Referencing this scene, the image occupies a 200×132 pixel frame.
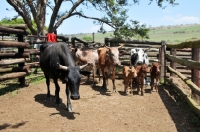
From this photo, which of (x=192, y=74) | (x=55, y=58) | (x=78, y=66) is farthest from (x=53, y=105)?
(x=192, y=74)

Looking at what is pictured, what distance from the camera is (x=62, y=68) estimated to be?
19.9 feet

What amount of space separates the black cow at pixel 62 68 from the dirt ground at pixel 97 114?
565 millimetres

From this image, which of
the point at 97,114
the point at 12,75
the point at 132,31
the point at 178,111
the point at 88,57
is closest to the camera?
the point at 97,114

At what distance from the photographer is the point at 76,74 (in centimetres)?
591

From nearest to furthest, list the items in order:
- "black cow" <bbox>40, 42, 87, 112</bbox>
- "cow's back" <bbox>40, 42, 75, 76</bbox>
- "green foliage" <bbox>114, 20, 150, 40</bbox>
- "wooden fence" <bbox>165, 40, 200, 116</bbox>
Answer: "wooden fence" <bbox>165, 40, 200, 116</bbox>
"black cow" <bbox>40, 42, 87, 112</bbox>
"cow's back" <bbox>40, 42, 75, 76</bbox>
"green foliage" <bbox>114, 20, 150, 40</bbox>

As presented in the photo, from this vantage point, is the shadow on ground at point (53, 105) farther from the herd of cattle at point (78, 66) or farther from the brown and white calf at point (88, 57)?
the brown and white calf at point (88, 57)

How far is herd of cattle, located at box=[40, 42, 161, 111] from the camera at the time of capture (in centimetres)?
601

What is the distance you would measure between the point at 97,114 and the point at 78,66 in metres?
1.40

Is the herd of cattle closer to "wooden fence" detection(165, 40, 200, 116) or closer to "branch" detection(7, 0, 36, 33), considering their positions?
"wooden fence" detection(165, 40, 200, 116)

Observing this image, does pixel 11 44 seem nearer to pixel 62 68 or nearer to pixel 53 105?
pixel 53 105

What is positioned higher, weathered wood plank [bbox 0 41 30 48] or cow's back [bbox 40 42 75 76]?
weathered wood plank [bbox 0 41 30 48]

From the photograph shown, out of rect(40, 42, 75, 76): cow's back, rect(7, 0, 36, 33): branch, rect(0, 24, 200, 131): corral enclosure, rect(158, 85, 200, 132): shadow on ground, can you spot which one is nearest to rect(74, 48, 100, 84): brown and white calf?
rect(0, 24, 200, 131): corral enclosure

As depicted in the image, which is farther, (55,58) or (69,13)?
(69,13)

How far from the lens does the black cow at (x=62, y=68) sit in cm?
583
